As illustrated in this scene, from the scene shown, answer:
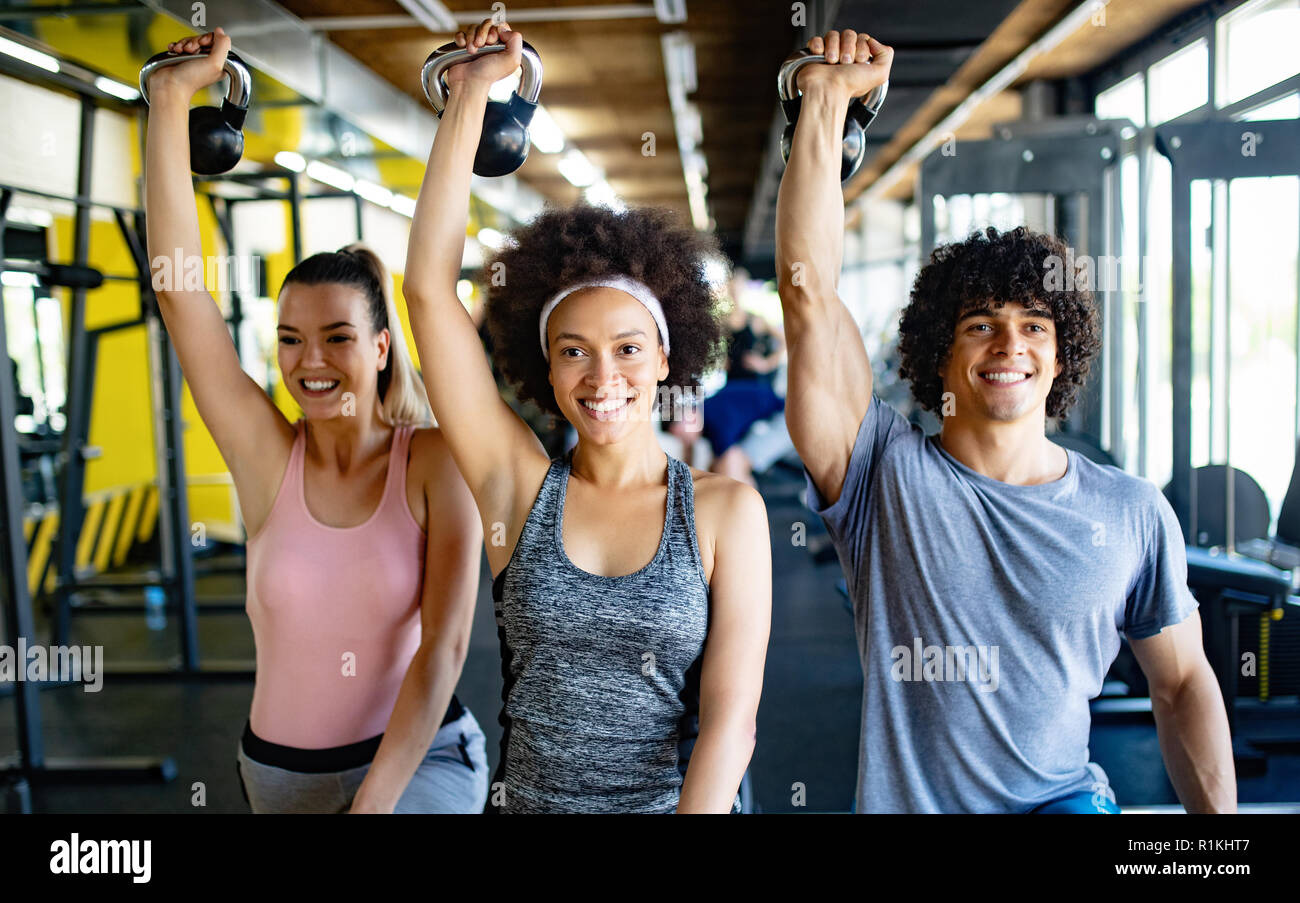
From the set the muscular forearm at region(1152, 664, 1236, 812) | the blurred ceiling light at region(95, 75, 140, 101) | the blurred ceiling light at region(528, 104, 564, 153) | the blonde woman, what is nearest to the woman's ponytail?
the blonde woman

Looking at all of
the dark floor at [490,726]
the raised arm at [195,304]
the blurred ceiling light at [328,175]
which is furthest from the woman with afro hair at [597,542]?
the blurred ceiling light at [328,175]

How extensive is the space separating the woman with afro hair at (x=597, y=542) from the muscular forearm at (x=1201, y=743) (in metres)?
0.62

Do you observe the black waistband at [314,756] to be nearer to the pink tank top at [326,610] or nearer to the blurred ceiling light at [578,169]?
the pink tank top at [326,610]

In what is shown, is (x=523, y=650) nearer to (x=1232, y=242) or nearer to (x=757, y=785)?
(x=757, y=785)

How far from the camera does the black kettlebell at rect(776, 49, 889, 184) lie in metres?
1.18

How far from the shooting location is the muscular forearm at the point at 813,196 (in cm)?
117

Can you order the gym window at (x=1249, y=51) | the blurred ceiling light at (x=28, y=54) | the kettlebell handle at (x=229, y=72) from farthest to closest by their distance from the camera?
the blurred ceiling light at (x=28, y=54) < the gym window at (x=1249, y=51) < the kettlebell handle at (x=229, y=72)

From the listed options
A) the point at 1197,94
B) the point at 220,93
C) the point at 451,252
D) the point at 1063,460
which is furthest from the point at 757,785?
the point at 1197,94

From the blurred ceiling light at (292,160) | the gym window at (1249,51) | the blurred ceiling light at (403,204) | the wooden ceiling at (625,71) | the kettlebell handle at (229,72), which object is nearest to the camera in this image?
the kettlebell handle at (229,72)

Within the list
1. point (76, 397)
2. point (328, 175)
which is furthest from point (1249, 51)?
point (76, 397)

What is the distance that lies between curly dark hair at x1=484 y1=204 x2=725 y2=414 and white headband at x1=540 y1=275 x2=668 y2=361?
1 cm

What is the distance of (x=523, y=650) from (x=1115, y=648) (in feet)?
2.65

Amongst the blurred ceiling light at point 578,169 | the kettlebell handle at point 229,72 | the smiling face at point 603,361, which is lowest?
the smiling face at point 603,361

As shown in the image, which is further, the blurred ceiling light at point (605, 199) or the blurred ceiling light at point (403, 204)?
the blurred ceiling light at point (403, 204)
